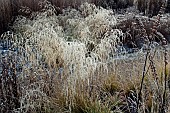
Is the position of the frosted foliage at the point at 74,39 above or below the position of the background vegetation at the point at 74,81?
above

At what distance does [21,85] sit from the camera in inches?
134

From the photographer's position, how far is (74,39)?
17.5ft

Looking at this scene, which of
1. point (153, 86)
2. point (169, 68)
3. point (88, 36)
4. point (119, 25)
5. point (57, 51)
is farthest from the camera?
point (119, 25)

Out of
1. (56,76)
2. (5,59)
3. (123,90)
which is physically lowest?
(123,90)

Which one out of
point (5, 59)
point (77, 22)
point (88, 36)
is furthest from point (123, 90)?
point (77, 22)

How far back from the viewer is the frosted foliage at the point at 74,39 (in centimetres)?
358

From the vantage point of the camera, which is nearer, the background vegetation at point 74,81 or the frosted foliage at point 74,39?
the background vegetation at point 74,81

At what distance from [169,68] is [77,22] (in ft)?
7.98

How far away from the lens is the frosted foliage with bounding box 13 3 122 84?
11.8 ft

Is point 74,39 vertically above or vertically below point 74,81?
above

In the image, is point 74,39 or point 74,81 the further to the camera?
point 74,39

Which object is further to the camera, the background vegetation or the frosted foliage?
the frosted foliage

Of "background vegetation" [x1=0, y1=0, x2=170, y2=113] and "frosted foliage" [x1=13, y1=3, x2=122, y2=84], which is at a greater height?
"frosted foliage" [x1=13, y1=3, x2=122, y2=84]

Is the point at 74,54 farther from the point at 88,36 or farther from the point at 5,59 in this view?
the point at 88,36
